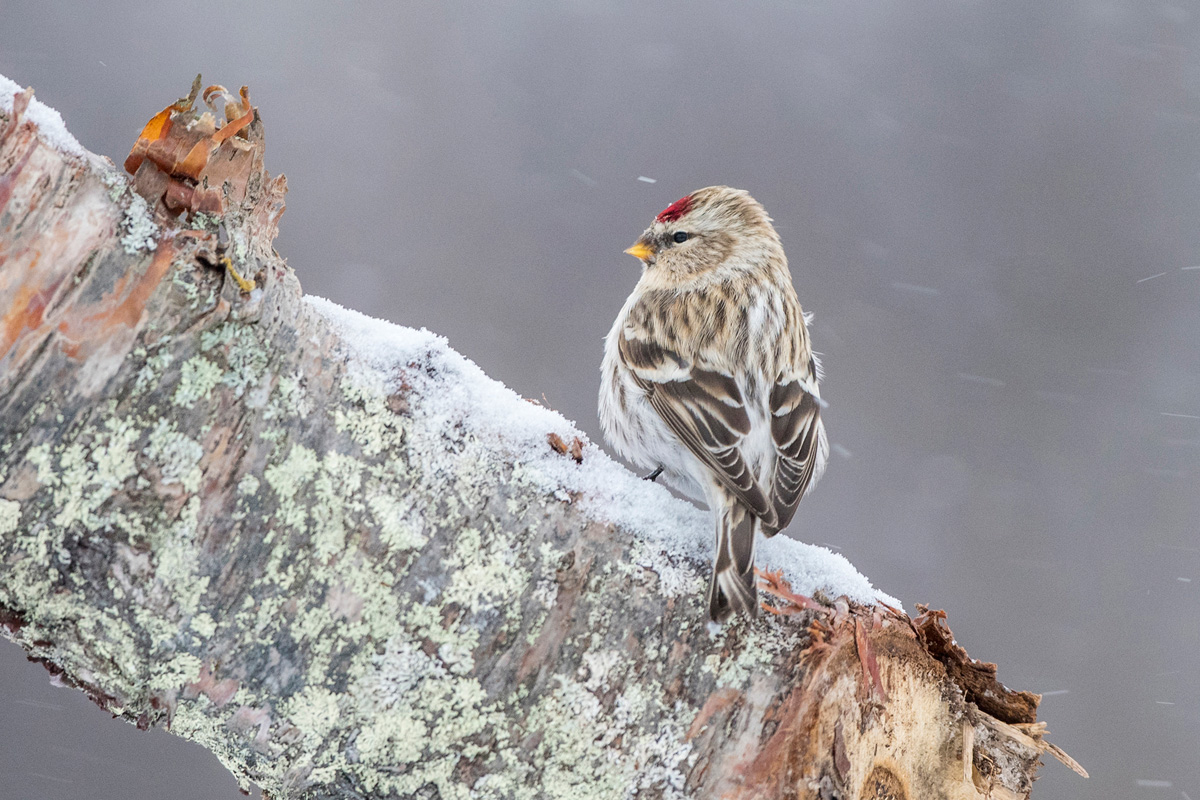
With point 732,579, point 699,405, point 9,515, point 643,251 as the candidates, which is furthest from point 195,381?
point 643,251

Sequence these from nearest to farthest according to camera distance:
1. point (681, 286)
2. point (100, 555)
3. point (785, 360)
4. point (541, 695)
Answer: point (100, 555) → point (541, 695) → point (785, 360) → point (681, 286)

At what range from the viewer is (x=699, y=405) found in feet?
6.05

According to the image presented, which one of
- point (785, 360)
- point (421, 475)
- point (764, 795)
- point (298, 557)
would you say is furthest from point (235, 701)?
point (785, 360)

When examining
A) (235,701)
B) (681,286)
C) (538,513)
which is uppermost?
(681,286)

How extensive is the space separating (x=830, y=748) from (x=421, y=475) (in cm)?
65

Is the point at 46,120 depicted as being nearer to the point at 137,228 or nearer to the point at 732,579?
the point at 137,228

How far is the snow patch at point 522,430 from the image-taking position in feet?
3.80

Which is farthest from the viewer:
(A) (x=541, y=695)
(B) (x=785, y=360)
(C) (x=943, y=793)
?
(B) (x=785, y=360)

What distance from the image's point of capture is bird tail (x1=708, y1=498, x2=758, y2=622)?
1.13 m

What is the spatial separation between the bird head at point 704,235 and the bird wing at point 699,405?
396 millimetres

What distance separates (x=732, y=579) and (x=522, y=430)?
354 mm

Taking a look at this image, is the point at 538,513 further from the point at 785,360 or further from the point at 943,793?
the point at 785,360

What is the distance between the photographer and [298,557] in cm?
105

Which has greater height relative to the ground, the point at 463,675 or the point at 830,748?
the point at 830,748
